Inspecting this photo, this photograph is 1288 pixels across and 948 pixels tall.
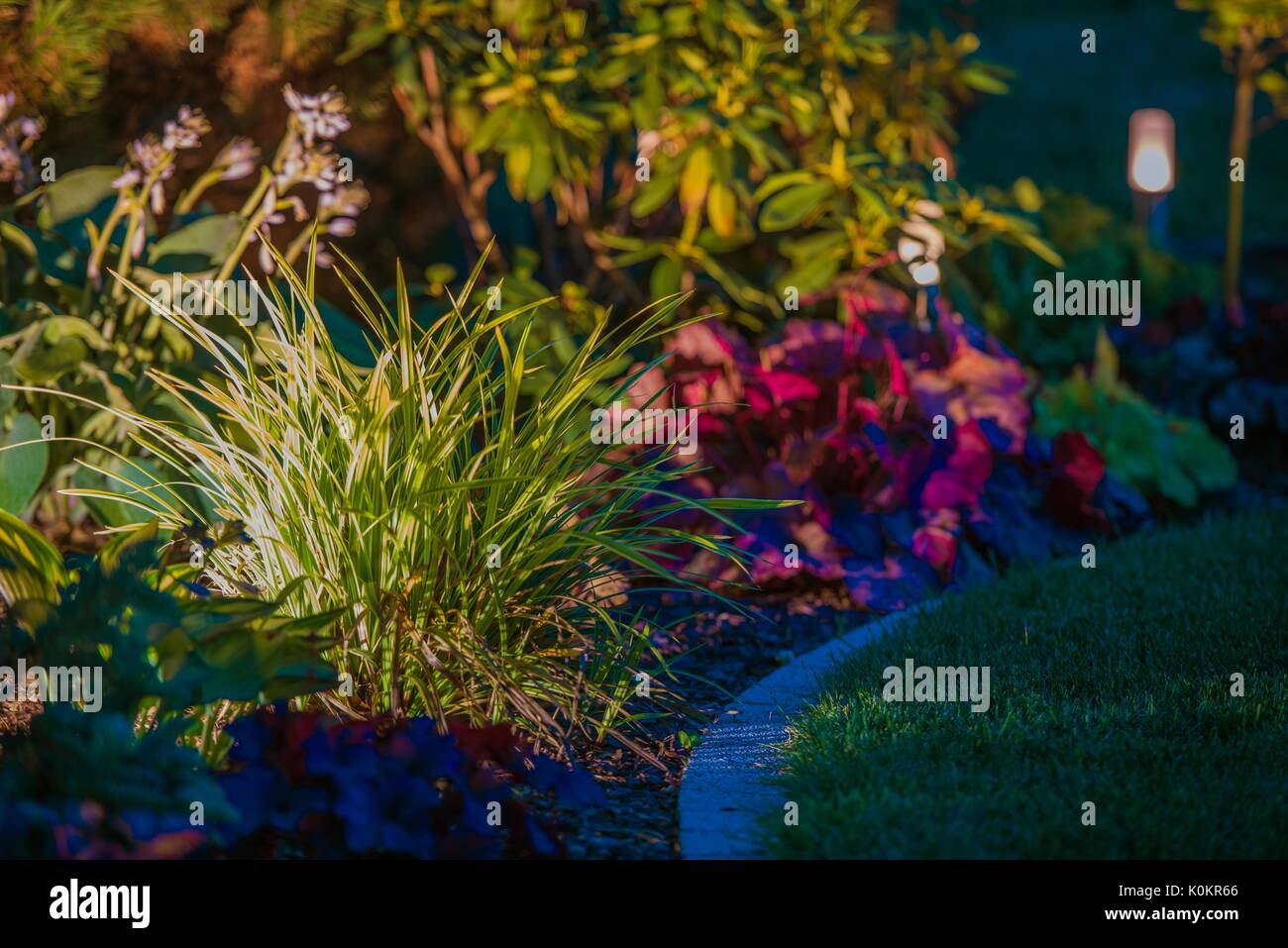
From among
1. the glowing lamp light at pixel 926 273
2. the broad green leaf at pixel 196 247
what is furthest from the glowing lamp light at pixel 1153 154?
the broad green leaf at pixel 196 247

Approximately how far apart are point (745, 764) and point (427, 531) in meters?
0.82

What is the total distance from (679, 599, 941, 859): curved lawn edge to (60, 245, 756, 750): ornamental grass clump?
22 centimetres

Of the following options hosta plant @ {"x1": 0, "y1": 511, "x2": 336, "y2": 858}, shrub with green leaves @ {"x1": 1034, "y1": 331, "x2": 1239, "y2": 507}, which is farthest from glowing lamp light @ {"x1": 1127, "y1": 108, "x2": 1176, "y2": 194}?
hosta plant @ {"x1": 0, "y1": 511, "x2": 336, "y2": 858}

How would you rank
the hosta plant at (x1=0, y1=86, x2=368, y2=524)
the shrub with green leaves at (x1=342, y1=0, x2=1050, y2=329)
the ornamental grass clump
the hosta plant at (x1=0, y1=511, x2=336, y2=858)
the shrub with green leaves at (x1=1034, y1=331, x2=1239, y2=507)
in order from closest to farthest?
1. the hosta plant at (x1=0, y1=511, x2=336, y2=858)
2. the ornamental grass clump
3. the hosta plant at (x1=0, y1=86, x2=368, y2=524)
4. the shrub with green leaves at (x1=342, y1=0, x2=1050, y2=329)
5. the shrub with green leaves at (x1=1034, y1=331, x2=1239, y2=507)

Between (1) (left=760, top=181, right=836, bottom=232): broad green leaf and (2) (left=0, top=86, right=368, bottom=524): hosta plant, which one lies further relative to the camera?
(1) (left=760, top=181, right=836, bottom=232): broad green leaf

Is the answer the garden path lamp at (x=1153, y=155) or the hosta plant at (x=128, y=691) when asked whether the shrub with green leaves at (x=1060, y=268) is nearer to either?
the garden path lamp at (x=1153, y=155)

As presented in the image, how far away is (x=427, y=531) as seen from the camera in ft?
8.63

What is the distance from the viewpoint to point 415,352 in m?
2.73

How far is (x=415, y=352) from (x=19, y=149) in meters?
1.89

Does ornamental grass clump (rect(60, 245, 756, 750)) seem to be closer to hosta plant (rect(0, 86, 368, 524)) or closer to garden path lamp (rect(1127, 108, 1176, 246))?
hosta plant (rect(0, 86, 368, 524))

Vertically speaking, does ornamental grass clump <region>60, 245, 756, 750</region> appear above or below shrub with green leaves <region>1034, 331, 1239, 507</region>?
below

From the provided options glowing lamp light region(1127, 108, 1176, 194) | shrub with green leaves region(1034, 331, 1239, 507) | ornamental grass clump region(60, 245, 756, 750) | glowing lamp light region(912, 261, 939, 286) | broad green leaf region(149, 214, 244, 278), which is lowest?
ornamental grass clump region(60, 245, 756, 750)

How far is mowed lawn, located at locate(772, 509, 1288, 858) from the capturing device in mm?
2180
